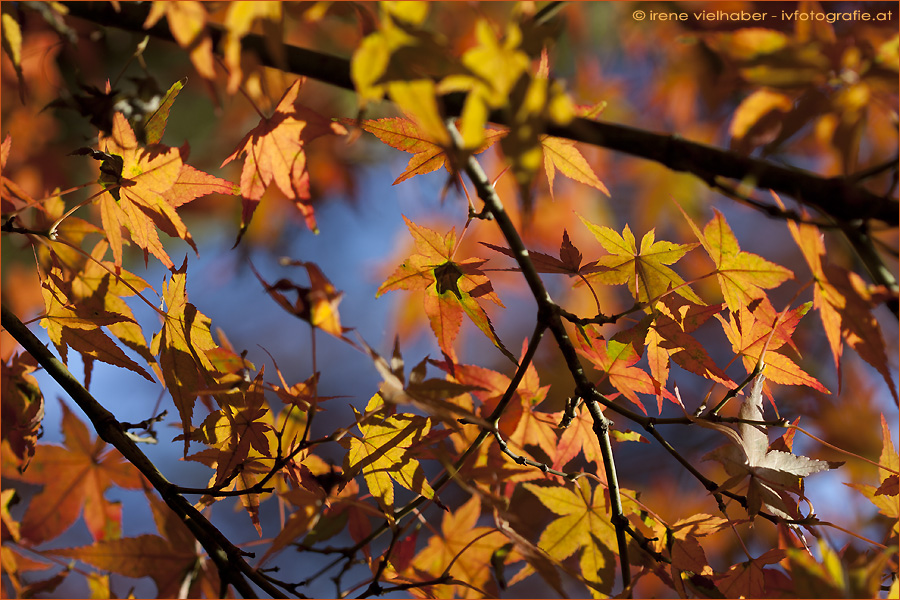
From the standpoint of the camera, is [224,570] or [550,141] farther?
[550,141]

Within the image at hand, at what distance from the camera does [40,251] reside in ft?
1.99

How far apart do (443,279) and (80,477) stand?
526mm

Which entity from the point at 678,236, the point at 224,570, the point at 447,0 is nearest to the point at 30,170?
the point at 447,0

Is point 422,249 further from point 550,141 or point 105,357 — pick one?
point 105,357

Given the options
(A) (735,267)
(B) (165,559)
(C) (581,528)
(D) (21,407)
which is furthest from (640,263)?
(D) (21,407)

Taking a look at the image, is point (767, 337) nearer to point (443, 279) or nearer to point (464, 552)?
point (443, 279)

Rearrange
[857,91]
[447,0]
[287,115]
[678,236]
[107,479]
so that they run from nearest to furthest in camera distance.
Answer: [857,91], [287,115], [107,479], [447,0], [678,236]

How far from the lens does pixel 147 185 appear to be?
0.54m

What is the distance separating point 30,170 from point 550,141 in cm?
183

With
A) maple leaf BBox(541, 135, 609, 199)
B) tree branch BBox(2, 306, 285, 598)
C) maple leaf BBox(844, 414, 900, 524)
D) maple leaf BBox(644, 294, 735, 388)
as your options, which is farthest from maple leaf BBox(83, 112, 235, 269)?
maple leaf BBox(844, 414, 900, 524)

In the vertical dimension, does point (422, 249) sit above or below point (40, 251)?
below

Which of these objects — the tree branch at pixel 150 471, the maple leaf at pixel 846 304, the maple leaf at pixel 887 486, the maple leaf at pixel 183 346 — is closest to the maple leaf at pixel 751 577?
the maple leaf at pixel 887 486

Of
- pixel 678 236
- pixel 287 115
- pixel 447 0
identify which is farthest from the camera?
pixel 678 236

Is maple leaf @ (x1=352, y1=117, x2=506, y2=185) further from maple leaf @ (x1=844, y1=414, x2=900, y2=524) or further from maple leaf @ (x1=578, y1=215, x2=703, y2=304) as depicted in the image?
maple leaf @ (x1=844, y1=414, x2=900, y2=524)
